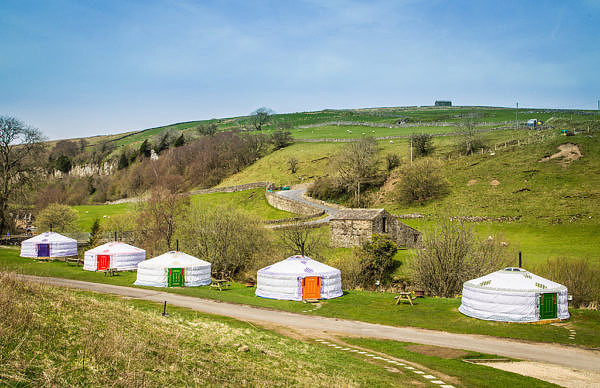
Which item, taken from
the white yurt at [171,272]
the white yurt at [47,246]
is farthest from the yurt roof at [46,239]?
the white yurt at [171,272]

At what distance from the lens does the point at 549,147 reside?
61.0 metres

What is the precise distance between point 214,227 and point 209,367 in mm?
28545

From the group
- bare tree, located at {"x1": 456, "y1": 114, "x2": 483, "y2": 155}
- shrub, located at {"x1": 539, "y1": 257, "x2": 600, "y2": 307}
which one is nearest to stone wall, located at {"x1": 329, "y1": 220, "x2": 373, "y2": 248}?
shrub, located at {"x1": 539, "y1": 257, "x2": 600, "y2": 307}

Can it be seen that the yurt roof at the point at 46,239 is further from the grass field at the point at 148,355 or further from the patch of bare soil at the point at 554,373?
the patch of bare soil at the point at 554,373

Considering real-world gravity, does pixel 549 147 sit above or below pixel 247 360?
above

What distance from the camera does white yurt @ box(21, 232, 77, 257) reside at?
4188cm

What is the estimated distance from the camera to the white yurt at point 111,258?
36.2 m

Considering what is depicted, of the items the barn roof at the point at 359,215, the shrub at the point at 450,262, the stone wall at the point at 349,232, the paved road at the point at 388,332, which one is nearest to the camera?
the paved road at the point at 388,332

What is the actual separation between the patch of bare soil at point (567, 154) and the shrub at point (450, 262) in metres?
32.7

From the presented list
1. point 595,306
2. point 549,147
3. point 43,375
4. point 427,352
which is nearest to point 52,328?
point 43,375

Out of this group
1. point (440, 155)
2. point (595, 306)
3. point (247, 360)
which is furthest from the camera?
point (440, 155)

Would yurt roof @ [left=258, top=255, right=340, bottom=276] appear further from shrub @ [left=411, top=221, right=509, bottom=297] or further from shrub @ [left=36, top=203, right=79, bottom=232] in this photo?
shrub @ [left=36, top=203, right=79, bottom=232]

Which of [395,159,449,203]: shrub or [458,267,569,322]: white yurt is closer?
[458,267,569,322]: white yurt

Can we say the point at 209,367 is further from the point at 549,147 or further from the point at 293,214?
the point at 549,147
